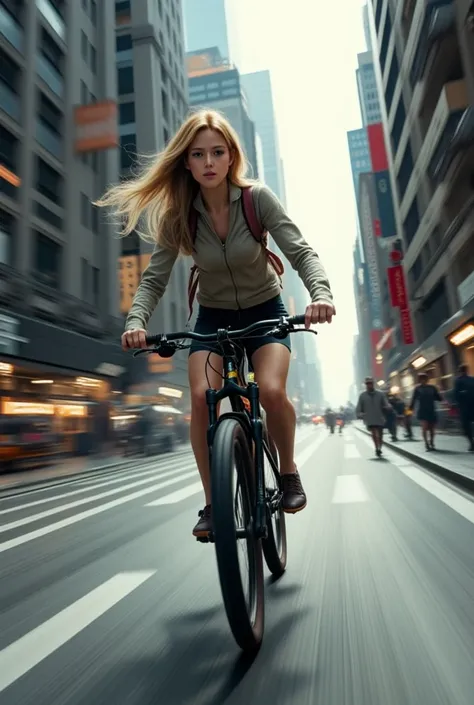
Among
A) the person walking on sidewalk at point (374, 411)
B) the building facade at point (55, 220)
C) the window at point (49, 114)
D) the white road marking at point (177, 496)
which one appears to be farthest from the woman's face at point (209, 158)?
the window at point (49, 114)

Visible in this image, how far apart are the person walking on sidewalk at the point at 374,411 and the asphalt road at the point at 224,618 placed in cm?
727

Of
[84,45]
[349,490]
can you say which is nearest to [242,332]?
[349,490]

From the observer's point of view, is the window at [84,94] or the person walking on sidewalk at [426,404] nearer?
the person walking on sidewalk at [426,404]

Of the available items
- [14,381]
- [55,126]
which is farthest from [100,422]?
[55,126]

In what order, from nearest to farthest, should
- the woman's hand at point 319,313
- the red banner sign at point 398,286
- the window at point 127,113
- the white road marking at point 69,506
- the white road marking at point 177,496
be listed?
the woman's hand at point 319,313 < the white road marking at point 69,506 < the white road marking at point 177,496 < the red banner sign at point 398,286 < the window at point 127,113

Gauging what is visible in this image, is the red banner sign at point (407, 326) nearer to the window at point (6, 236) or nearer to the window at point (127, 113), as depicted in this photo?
the window at point (6, 236)

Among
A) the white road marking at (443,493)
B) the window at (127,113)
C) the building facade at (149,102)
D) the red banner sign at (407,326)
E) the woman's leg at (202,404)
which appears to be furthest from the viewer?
the window at (127,113)

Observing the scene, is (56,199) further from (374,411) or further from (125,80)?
(125,80)

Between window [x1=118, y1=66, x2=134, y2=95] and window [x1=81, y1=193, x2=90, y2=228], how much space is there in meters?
21.5

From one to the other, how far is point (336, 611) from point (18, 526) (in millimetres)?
4279

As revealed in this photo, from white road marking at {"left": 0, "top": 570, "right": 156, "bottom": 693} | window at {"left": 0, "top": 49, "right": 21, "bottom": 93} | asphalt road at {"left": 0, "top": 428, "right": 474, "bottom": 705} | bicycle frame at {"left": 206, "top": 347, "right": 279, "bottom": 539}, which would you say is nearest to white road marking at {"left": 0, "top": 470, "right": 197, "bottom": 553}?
asphalt road at {"left": 0, "top": 428, "right": 474, "bottom": 705}

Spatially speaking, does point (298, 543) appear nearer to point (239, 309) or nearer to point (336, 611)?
point (336, 611)

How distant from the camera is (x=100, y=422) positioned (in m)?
22.4

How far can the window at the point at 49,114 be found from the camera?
21.6 metres
